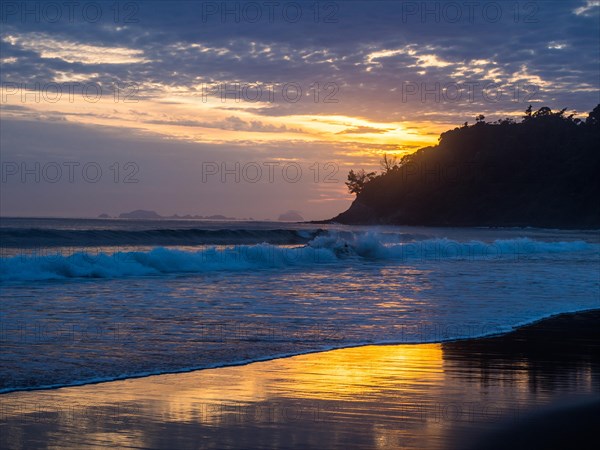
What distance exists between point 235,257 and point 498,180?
114026 millimetres

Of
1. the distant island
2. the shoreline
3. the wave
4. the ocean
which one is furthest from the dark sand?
the distant island

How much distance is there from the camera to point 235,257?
25531 mm

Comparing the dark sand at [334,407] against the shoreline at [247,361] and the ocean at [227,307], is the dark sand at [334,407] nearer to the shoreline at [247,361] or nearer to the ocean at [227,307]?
the shoreline at [247,361]

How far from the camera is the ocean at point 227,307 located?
798cm

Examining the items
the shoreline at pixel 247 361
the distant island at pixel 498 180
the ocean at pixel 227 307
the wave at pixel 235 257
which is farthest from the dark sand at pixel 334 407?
the distant island at pixel 498 180

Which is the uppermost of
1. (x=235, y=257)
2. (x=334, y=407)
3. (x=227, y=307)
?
(x=334, y=407)

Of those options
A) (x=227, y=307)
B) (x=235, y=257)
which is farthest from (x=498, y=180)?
(x=227, y=307)

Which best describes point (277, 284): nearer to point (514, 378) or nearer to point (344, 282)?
point (344, 282)

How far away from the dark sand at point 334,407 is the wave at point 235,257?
1242 centimetres

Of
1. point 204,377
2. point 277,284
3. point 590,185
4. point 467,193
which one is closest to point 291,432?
point 204,377

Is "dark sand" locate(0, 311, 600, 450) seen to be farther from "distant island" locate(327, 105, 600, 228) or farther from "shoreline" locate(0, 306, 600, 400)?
"distant island" locate(327, 105, 600, 228)

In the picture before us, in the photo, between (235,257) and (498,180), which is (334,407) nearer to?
(235,257)

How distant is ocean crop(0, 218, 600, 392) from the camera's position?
7980mm

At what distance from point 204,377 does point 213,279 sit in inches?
468
